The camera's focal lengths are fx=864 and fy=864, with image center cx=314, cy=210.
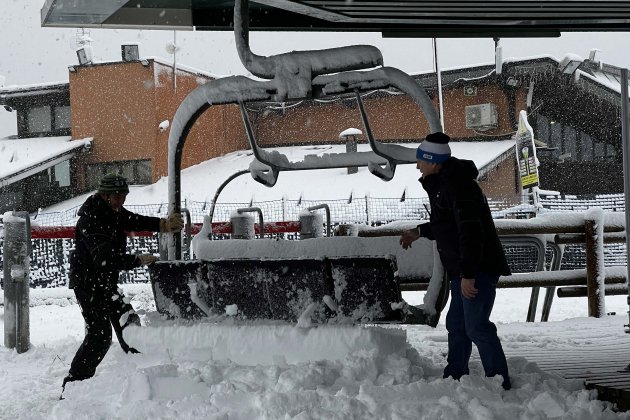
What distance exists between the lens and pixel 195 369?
17.3ft

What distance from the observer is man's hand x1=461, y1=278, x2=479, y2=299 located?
5109 mm

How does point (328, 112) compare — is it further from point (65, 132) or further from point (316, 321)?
point (316, 321)

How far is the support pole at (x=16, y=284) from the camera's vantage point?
8703mm

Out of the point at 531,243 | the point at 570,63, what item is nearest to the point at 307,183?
the point at 570,63

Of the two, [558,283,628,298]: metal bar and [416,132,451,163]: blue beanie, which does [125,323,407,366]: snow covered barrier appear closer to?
[416,132,451,163]: blue beanie

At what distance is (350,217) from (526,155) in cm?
685

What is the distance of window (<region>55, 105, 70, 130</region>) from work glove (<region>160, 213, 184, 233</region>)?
3057 centimetres

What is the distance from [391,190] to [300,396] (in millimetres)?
23066

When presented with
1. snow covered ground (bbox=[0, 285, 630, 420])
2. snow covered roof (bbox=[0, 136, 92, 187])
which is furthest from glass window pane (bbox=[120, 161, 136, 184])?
snow covered ground (bbox=[0, 285, 630, 420])

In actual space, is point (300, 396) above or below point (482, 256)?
below

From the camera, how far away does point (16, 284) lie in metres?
8.76

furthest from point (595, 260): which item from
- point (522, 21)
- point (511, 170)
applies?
point (511, 170)

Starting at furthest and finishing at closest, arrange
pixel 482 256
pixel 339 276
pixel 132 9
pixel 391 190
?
pixel 391 190 < pixel 132 9 < pixel 339 276 < pixel 482 256

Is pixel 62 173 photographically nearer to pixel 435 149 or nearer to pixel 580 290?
pixel 580 290
